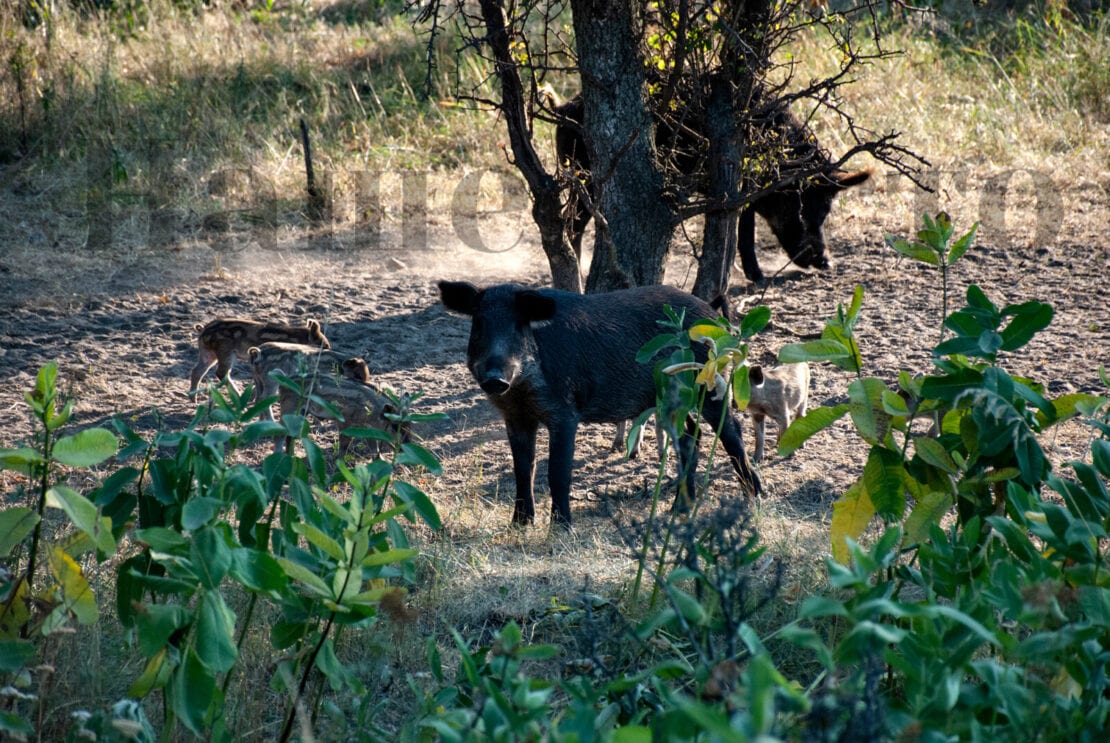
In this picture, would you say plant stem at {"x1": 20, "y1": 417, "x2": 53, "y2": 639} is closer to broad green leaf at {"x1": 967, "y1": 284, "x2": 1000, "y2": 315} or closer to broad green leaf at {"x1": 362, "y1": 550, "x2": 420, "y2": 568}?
broad green leaf at {"x1": 362, "y1": 550, "x2": 420, "y2": 568}

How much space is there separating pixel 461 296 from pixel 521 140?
5.59 ft

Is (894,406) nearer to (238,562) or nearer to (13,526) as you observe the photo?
(238,562)

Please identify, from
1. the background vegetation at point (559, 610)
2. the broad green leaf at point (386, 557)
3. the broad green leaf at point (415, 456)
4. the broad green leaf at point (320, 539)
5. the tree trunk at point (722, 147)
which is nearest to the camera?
the background vegetation at point (559, 610)

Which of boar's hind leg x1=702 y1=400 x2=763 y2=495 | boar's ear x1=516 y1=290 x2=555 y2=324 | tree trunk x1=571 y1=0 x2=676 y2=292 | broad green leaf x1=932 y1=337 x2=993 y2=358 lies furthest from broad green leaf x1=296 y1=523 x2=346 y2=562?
tree trunk x1=571 y1=0 x2=676 y2=292

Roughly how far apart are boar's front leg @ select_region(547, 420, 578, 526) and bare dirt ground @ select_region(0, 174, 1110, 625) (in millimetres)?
100

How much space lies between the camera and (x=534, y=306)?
18.3 feet

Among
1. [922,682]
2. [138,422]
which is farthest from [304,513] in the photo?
[138,422]

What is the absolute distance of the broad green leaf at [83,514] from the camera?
2.57 meters

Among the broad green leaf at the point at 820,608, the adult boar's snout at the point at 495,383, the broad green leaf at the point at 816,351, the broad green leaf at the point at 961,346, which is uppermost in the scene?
the broad green leaf at the point at 961,346

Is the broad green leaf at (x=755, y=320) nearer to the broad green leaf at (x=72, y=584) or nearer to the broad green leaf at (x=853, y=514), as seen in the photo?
the broad green leaf at (x=853, y=514)

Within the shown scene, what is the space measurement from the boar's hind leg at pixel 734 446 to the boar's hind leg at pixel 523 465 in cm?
92

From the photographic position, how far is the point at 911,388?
3.63 m

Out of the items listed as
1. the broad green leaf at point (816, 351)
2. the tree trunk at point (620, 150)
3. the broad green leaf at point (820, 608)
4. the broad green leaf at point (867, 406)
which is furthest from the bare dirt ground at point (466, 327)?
the broad green leaf at point (820, 608)

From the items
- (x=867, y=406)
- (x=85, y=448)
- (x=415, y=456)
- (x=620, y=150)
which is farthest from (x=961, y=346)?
(x=620, y=150)
